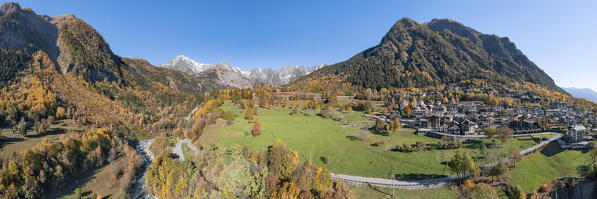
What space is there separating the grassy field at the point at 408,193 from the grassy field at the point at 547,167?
10.6 meters

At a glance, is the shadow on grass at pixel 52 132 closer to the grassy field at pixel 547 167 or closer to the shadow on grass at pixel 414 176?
the shadow on grass at pixel 414 176

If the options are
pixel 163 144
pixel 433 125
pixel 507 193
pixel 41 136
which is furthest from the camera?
pixel 163 144

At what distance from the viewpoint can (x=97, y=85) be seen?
169 meters

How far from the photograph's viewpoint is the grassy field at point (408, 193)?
32.9m

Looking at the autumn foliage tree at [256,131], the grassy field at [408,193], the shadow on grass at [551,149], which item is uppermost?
the autumn foliage tree at [256,131]

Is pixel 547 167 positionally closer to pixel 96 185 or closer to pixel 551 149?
pixel 551 149

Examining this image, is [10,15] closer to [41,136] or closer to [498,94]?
[41,136]

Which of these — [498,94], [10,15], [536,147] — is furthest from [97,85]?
[498,94]

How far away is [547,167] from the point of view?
124ft

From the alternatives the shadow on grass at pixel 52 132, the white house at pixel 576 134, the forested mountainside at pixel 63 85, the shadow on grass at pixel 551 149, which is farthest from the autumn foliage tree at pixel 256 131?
the forested mountainside at pixel 63 85

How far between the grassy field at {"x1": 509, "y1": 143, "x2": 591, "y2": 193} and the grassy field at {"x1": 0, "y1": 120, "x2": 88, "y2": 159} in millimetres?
130149

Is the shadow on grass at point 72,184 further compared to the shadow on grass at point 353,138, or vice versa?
the shadow on grass at point 72,184

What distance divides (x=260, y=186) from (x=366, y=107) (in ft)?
237

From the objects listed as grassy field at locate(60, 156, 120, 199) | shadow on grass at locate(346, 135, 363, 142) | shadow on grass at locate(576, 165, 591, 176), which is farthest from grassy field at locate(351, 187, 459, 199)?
grassy field at locate(60, 156, 120, 199)
